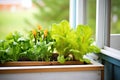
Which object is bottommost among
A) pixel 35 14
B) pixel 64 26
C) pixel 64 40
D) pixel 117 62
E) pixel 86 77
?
pixel 86 77

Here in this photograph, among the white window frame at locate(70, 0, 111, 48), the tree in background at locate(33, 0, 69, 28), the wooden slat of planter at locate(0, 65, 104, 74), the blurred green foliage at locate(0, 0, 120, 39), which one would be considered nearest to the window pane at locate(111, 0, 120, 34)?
the white window frame at locate(70, 0, 111, 48)

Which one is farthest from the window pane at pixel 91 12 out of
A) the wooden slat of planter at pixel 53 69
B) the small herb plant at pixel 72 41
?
the wooden slat of planter at pixel 53 69

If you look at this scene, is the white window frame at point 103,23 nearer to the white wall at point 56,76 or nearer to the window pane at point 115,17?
the window pane at point 115,17

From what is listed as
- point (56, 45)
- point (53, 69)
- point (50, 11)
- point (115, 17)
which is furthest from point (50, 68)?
point (50, 11)

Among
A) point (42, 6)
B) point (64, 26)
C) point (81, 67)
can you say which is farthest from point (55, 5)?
point (81, 67)

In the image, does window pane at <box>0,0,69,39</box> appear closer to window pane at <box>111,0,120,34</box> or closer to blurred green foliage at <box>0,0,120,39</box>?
blurred green foliage at <box>0,0,120,39</box>

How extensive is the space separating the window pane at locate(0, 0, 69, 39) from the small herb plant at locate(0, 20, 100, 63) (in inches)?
19.3

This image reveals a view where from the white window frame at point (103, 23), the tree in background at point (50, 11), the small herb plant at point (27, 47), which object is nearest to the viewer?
the small herb plant at point (27, 47)

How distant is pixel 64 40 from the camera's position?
5.65 feet

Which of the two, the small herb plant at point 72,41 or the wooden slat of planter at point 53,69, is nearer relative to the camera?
the wooden slat of planter at point 53,69

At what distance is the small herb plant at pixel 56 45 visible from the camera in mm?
1698

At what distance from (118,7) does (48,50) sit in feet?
2.38

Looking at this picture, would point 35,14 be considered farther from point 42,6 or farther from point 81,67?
point 81,67

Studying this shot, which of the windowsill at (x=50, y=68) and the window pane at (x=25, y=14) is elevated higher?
the window pane at (x=25, y=14)
